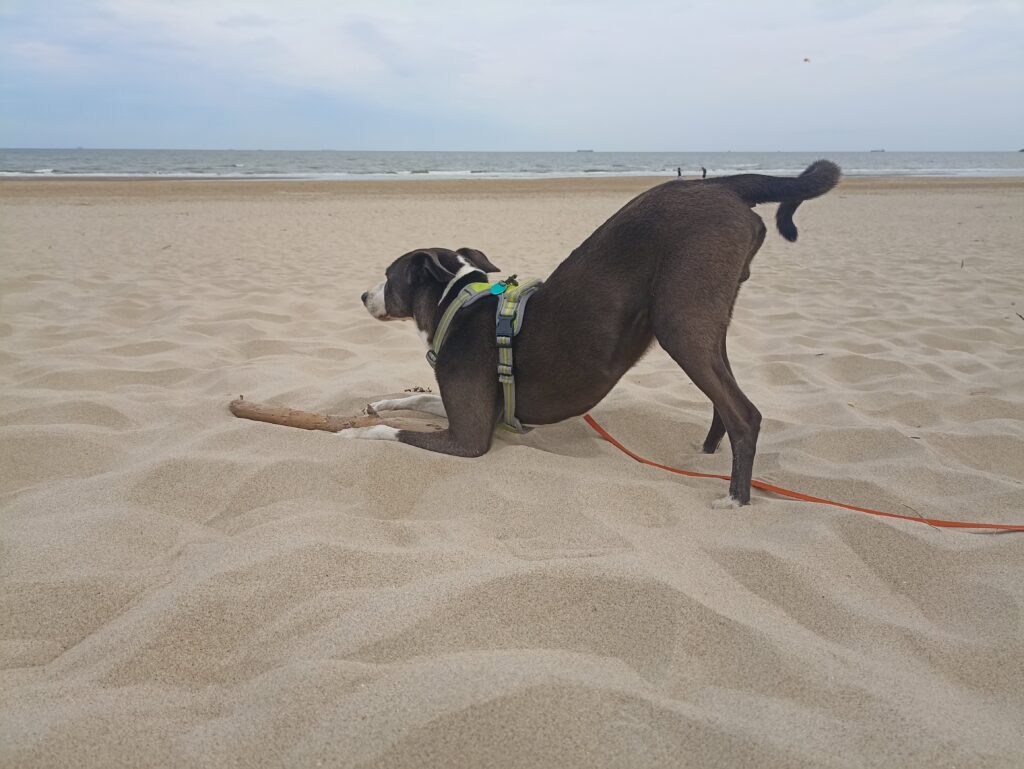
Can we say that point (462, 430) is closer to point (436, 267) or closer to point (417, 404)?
point (417, 404)

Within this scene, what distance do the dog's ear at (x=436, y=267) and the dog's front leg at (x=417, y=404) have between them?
70cm

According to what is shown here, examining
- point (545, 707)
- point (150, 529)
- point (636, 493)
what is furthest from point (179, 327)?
point (545, 707)

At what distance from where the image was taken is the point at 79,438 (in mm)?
3158

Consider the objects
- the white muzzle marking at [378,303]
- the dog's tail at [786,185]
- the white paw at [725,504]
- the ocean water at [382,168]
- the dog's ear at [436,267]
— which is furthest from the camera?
the ocean water at [382,168]

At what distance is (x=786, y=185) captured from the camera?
10.4ft

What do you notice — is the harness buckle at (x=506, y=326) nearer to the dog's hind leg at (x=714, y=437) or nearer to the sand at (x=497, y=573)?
the sand at (x=497, y=573)

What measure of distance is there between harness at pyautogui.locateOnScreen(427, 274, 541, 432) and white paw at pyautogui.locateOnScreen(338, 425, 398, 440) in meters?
0.48

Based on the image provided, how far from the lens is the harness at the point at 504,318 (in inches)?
135

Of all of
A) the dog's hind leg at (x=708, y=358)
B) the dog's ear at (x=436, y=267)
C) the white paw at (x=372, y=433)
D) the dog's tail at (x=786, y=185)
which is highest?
the dog's tail at (x=786, y=185)

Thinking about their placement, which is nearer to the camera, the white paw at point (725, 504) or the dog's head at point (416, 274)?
the white paw at point (725, 504)

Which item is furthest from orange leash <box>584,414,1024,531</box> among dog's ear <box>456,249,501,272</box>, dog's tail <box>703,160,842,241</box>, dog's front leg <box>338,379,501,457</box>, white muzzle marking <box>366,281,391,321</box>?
white muzzle marking <box>366,281,391,321</box>

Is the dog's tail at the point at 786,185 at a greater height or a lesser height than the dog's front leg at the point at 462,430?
greater

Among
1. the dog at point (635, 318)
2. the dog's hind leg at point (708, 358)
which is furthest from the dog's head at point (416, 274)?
the dog's hind leg at point (708, 358)

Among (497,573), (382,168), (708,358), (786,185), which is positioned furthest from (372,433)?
(382,168)
